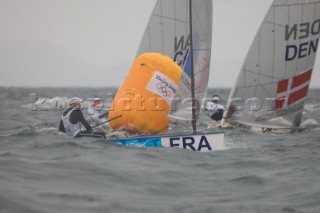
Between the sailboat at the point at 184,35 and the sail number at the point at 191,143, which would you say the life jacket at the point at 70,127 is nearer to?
the sail number at the point at 191,143

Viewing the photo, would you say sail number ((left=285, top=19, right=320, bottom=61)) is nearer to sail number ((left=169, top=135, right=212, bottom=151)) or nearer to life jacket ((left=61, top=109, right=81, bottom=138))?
sail number ((left=169, top=135, right=212, bottom=151))

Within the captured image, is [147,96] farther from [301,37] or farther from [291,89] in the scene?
[301,37]

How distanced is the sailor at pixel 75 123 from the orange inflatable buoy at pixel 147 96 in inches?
55.0

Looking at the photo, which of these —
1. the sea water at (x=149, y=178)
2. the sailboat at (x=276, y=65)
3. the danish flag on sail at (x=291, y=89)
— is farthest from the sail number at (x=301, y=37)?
the sea water at (x=149, y=178)

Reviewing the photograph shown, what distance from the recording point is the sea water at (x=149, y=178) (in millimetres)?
7484

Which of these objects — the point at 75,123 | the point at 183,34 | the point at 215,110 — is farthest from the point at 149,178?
the point at 215,110

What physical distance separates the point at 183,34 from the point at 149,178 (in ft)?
35.8

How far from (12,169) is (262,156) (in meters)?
5.77

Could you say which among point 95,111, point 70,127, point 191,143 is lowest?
point 95,111

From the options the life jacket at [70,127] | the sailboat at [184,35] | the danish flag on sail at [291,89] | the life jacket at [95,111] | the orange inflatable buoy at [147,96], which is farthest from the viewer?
the life jacket at [95,111]

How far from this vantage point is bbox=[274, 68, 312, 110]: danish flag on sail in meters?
17.8

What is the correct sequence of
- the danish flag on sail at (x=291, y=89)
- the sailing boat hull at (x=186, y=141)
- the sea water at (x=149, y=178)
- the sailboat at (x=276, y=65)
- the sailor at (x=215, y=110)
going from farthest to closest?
the sailor at (x=215, y=110) → the danish flag on sail at (x=291, y=89) → the sailboat at (x=276, y=65) → the sailing boat hull at (x=186, y=141) → the sea water at (x=149, y=178)

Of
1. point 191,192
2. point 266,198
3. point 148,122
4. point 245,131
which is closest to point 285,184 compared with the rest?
point 266,198

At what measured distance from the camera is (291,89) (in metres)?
17.9
